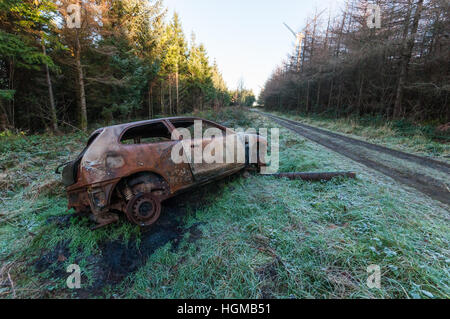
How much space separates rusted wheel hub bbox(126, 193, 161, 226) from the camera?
2.42 metres

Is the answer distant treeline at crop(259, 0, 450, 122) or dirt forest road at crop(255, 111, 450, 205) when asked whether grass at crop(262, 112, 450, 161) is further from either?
distant treeline at crop(259, 0, 450, 122)

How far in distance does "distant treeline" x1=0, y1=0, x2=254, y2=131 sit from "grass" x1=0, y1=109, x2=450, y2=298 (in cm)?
816

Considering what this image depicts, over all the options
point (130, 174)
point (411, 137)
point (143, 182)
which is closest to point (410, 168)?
point (411, 137)

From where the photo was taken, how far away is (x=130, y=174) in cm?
247

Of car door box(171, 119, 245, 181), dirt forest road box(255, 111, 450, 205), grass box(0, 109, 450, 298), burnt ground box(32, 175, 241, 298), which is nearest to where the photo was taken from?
grass box(0, 109, 450, 298)

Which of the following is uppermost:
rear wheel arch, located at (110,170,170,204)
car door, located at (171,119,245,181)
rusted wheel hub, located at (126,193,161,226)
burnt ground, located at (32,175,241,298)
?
car door, located at (171,119,245,181)

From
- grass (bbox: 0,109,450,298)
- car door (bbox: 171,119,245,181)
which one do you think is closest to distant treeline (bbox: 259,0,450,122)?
grass (bbox: 0,109,450,298)

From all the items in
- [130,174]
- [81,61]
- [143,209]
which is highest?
[81,61]

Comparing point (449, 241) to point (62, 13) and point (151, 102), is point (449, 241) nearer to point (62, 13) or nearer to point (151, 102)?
point (62, 13)

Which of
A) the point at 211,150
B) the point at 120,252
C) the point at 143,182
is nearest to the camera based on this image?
the point at 120,252

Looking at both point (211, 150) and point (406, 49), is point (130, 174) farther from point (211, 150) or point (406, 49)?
point (406, 49)

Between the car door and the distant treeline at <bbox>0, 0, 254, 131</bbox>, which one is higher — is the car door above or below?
below

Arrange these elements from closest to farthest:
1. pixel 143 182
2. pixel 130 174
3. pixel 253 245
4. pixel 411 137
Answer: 1. pixel 253 245
2. pixel 130 174
3. pixel 143 182
4. pixel 411 137

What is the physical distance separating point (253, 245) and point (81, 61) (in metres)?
14.6
